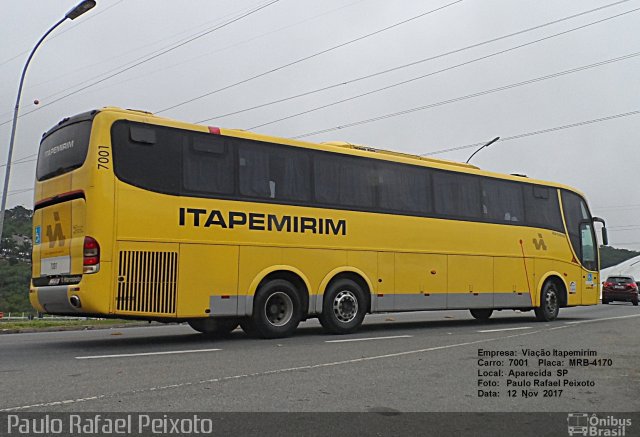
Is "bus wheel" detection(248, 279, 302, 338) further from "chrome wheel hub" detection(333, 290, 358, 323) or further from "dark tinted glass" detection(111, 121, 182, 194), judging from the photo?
"dark tinted glass" detection(111, 121, 182, 194)

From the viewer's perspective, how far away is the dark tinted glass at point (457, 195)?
1499cm

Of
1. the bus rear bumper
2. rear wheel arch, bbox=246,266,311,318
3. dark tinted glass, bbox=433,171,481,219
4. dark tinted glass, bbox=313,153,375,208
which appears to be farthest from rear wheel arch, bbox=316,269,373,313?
the bus rear bumper

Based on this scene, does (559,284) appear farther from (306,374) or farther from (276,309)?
(306,374)

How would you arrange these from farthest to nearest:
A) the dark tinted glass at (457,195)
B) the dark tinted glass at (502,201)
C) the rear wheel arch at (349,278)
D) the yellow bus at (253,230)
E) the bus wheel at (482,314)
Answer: the bus wheel at (482,314) → the dark tinted glass at (502,201) → the dark tinted glass at (457,195) → the rear wheel arch at (349,278) → the yellow bus at (253,230)

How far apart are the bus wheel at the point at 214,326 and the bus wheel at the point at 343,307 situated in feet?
5.87

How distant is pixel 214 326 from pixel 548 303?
9.10 meters

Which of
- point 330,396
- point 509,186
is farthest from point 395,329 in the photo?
point 330,396

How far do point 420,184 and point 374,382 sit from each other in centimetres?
781

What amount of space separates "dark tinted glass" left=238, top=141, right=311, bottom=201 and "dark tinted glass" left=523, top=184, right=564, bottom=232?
730 centimetres

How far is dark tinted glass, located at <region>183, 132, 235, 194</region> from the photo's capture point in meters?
10.9

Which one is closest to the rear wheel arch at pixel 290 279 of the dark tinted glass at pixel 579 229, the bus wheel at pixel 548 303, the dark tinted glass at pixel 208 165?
the dark tinted glass at pixel 208 165

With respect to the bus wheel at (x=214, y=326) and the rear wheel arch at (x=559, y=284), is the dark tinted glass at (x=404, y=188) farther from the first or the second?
the rear wheel arch at (x=559, y=284)

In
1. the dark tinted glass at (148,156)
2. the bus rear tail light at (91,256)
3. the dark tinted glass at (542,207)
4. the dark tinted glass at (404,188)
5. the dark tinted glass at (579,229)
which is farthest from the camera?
the dark tinted glass at (579,229)
